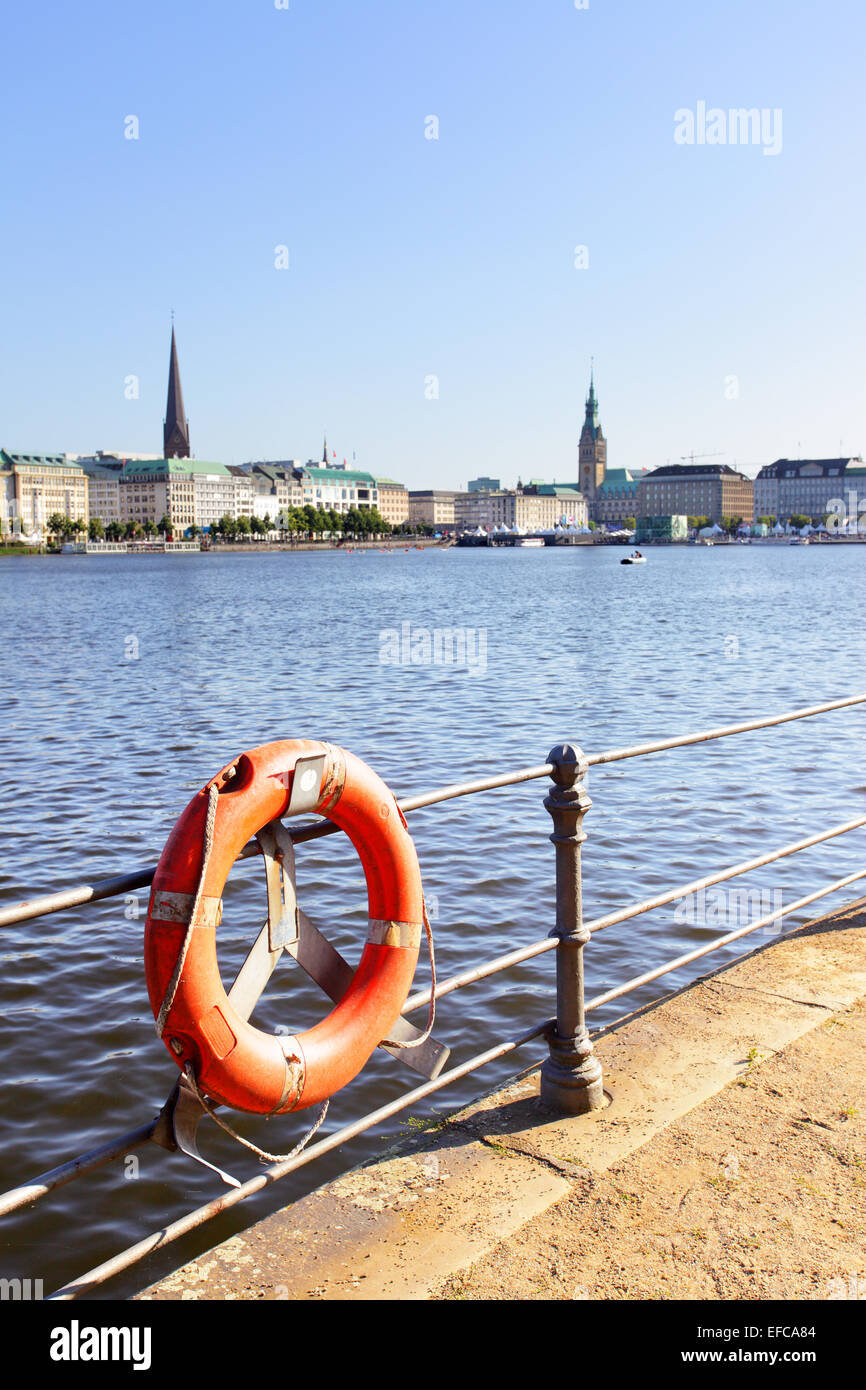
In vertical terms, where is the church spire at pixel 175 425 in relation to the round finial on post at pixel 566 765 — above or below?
above

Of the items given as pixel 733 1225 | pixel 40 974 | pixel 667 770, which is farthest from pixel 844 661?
pixel 733 1225

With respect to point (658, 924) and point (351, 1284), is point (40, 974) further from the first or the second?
point (351, 1284)

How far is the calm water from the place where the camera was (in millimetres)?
5496

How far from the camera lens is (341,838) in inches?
405

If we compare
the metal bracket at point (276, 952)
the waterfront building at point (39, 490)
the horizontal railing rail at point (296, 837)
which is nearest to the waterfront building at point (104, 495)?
the waterfront building at point (39, 490)

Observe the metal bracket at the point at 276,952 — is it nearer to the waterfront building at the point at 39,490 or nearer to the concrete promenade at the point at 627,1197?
the concrete promenade at the point at 627,1197

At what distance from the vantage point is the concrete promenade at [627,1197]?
268 cm

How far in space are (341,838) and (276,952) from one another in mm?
7416

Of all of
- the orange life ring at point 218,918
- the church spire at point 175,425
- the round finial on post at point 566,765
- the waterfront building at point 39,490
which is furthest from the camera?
the church spire at point 175,425

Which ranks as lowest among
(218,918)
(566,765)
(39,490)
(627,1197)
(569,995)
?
(627,1197)

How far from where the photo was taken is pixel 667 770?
13.1 metres

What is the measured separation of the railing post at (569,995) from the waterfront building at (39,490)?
175382 millimetres

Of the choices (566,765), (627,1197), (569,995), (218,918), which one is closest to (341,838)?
(569,995)

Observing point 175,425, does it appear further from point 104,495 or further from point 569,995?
point 569,995
